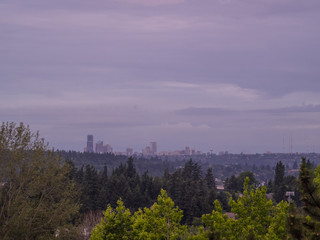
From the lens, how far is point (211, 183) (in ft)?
356

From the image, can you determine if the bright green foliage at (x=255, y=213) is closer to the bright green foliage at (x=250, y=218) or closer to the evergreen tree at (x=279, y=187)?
the bright green foliage at (x=250, y=218)

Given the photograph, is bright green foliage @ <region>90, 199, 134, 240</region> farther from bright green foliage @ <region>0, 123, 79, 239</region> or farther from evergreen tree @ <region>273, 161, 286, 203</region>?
evergreen tree @ <region>273, 161, 286, 203</region>

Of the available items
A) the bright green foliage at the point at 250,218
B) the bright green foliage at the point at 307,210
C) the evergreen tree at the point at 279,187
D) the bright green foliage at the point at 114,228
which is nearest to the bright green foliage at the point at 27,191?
the bright green foliage at the point at 114,228

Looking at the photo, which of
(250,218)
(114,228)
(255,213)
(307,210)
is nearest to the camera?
(307,210)

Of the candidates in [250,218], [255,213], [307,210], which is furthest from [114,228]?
[307,210]

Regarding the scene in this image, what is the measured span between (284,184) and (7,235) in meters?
77.1

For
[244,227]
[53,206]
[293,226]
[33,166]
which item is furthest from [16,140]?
[293,226]

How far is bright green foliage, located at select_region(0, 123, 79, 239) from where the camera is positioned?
2922 centimetres

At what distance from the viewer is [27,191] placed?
30578 mm

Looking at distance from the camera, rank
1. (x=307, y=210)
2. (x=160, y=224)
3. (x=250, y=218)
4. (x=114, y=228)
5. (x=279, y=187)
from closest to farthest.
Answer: (x=307, y=210), (x=250, y=218), (x=160, y=224), (x=114, y=228), (x=279, y=187)

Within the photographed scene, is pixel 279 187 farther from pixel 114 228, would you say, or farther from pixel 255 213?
pixel 255 213

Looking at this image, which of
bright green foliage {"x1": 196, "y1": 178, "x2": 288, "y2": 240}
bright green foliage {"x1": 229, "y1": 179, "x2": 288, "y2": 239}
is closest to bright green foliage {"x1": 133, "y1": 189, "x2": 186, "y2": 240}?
bright green foliage {"x1": 196, "y1": 178, "x2": 288, "y2": 240}

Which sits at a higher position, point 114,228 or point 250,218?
point 250,218

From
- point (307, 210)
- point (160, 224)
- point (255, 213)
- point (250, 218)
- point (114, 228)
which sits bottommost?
point (114, 228)
